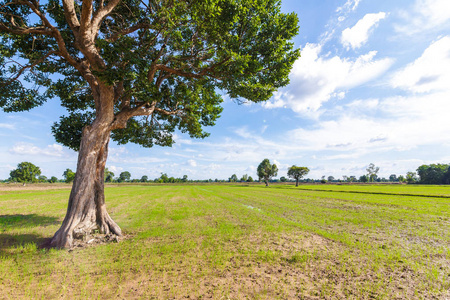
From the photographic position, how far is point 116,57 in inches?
331

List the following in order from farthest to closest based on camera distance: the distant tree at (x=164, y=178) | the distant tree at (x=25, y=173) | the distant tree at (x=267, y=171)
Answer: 1. the distant tree at (x=164, y=178)
2. the distant tree at (x=25, y=173)
3. the distant tree at (x=267, y=171)

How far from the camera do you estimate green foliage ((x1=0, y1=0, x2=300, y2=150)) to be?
8273mm

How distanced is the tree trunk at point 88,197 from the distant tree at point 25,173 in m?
178

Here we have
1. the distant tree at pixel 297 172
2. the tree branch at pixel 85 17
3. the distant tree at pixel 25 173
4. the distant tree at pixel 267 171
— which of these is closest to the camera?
the tree branch at pixel 85 17

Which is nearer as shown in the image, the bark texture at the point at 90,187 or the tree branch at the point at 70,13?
the tree branch at the point at 70,13

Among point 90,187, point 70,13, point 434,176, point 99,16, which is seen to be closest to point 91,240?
point 90,187

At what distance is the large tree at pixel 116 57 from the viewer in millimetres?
8164

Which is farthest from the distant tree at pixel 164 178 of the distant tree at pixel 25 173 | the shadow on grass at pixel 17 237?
the shadow on grass at pixel 17 237

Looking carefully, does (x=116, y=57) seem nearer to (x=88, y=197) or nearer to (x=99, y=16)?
(x=99, y=16)

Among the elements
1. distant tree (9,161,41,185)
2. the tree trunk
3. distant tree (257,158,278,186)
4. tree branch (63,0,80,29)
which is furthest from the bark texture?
distant tree (9,161,41,185)

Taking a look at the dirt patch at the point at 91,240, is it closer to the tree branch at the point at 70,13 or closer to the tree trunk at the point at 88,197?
the tree trunk at the point at 88,197

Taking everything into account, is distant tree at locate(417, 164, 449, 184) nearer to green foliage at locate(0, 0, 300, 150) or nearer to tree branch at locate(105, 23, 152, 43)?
green foliage at locate(0, 0, 300, 150)

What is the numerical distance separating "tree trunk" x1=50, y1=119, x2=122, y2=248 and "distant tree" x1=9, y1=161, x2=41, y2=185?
585ft

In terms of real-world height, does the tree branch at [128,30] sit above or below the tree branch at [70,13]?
above
